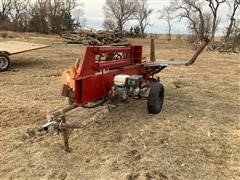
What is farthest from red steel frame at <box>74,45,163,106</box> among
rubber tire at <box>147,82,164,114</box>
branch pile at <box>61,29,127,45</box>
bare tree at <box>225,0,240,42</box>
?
bare tree at <box>225,0,240,42</box>

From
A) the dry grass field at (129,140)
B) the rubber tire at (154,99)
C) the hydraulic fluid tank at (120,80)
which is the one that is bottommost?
the dry grass field at (129,140)

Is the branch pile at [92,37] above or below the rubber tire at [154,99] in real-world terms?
above

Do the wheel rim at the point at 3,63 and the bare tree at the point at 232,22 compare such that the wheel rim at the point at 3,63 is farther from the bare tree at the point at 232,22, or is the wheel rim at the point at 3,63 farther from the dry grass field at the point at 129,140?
the bare tree at the point at 232,22

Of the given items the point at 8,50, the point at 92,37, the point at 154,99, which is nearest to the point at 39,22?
the point at 92,37

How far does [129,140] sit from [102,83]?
0.95 metres

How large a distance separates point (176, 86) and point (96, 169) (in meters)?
5.39

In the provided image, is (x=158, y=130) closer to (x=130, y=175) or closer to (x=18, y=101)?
(x=130, y=175)

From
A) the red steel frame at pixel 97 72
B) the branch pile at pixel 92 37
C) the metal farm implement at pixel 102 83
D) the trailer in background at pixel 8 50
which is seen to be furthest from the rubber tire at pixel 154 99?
the branch pile at pixel 92 37

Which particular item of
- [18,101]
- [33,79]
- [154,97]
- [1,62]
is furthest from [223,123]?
[1,62]

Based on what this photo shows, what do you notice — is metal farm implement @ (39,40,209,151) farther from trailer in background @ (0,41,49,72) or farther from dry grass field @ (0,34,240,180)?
trailer in background @ (0,41,49,72)

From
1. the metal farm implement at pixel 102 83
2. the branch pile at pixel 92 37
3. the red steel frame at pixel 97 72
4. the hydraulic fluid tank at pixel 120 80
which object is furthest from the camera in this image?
the branch pile at pixel 92 37

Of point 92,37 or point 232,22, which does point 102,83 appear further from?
point 232,22

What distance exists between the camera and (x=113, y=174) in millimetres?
4547

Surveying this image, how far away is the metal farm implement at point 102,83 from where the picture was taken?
5250 millimetres
